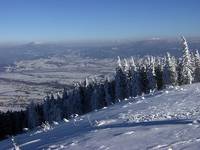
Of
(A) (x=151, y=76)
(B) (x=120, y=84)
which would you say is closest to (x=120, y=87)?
(B) (x=120, y=84)

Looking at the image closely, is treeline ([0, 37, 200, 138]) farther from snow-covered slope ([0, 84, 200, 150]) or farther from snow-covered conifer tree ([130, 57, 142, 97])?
snow-covered slope ([0, 84, 200, 150])

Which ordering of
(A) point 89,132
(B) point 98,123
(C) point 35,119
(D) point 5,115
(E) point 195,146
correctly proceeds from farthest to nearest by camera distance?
(D) point 5,115, (C) point 35,119, (B) point 98,123, (A) point 89,132, (E) point 195,146

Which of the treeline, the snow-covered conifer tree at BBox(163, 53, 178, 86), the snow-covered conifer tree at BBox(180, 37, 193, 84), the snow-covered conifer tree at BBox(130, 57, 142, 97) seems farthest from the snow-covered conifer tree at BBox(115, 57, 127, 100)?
the snow-covered conifer tree at BBox(180, 37, 193, 84)

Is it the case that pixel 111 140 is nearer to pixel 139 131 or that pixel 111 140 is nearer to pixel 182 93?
pixel 139 131

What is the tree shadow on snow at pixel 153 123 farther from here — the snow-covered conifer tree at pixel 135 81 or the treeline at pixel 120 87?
the snow-covered conifer tree at pixel 135 81

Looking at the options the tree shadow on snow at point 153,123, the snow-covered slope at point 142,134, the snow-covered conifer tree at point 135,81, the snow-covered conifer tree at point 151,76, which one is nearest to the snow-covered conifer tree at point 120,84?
the snow-covered conifer tree at point 135,81

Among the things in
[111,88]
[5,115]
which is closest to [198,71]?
[111,88]

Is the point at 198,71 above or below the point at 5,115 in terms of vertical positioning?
above

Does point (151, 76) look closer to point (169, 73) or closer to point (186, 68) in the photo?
point (169, 73)
